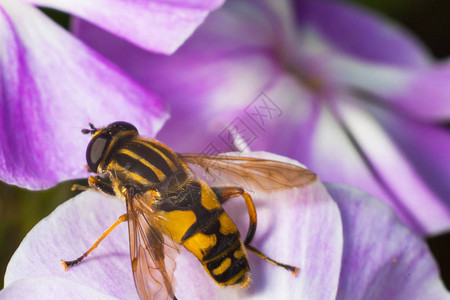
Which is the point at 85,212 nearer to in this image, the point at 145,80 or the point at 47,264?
the point at 47,264

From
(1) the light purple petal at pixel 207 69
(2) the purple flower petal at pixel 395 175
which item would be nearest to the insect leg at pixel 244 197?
(1) the light purple petal at pixel 207 69

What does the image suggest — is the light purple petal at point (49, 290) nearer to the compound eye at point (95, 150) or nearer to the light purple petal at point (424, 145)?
the compound eye at point (95, 150)

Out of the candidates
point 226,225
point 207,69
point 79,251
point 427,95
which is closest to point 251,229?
point 226,225

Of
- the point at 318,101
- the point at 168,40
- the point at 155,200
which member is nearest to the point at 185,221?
the point at 155,200

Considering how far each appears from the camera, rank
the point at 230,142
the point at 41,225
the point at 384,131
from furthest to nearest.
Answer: the point at 384,131, the point at 230,142, the point at 41,225

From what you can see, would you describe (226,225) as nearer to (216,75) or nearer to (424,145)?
(216,75)

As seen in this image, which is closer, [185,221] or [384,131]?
[185,221]

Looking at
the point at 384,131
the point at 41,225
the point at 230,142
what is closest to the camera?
the point at 41,225

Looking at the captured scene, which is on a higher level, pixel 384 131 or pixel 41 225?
pixel 384 131
